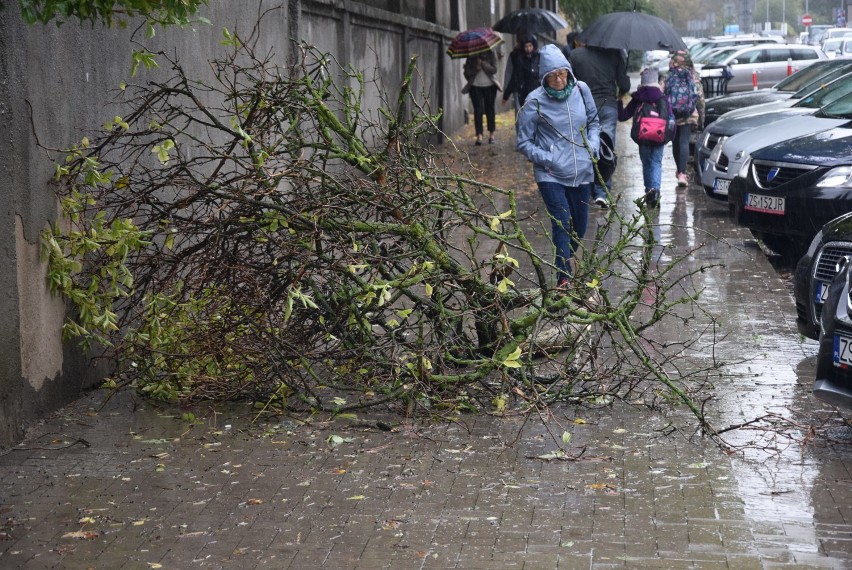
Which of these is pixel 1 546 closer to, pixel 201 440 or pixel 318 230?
pixel 201 440

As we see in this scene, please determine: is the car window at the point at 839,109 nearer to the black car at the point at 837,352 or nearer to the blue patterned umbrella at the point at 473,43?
the black car at the point at 837,352

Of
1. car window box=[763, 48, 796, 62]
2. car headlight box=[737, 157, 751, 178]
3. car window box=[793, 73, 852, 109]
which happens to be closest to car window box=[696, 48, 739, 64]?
car window box=[763, 48, 796, 62]

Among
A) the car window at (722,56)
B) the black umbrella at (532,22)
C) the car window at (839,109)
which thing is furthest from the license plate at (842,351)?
the car window at (722,56)

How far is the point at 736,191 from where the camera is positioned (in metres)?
11.6

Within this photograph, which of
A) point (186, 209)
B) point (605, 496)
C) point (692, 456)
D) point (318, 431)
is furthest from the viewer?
point (186, 209)

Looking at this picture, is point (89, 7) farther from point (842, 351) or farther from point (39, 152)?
point (842, 351)

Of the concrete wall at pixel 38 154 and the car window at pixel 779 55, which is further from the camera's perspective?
the car window at pixel 779 55

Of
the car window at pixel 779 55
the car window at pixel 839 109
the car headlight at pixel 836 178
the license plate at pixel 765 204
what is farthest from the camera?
the car window at pixel 779 55

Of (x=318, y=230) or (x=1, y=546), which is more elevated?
(x=318, y=230)

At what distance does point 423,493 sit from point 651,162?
968cm

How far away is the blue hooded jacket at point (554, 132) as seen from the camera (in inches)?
363

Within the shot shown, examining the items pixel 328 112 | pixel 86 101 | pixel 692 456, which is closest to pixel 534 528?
pixel 692 456

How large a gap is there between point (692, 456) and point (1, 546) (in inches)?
123

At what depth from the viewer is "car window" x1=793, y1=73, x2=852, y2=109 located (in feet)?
44.5
